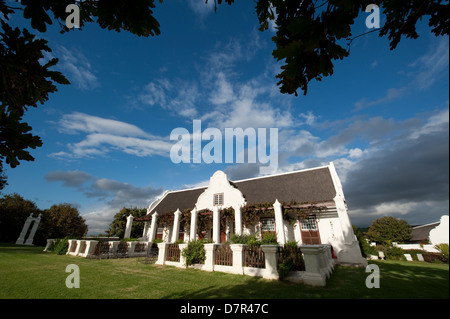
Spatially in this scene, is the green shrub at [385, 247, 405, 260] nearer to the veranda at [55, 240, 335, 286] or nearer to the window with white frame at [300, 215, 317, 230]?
the window with white frame at [300, 215, 317, 230]

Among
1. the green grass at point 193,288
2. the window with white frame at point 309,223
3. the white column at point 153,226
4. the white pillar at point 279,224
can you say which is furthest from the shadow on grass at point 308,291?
the white column at point 153,226

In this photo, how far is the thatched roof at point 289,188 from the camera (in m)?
15.1

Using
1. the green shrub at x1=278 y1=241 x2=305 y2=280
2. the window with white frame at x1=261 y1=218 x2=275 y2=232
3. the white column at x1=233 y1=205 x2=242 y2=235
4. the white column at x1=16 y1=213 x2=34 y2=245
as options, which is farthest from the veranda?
the white column at x1=16 y1=213 x2=34 y2=245

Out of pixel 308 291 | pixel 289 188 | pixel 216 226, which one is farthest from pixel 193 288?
pixel 289 188

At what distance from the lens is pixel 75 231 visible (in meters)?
35.5

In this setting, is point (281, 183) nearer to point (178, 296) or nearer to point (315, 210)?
point (315, 210)

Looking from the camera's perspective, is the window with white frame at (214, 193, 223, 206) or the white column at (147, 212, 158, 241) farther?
the white column at (147, 212, 158, 241)

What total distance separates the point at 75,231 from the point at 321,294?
4483cm

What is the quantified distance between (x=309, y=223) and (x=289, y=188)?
11.9 ft

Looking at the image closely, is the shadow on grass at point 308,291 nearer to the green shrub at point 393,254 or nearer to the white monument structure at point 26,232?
the green shrub at point 393,254

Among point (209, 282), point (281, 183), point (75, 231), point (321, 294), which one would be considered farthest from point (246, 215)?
point (75, 231)

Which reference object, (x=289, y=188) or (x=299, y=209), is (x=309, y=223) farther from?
(x=289, y=188)

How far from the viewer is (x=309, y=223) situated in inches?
571

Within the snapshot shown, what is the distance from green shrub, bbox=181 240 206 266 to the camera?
33.9 ft
